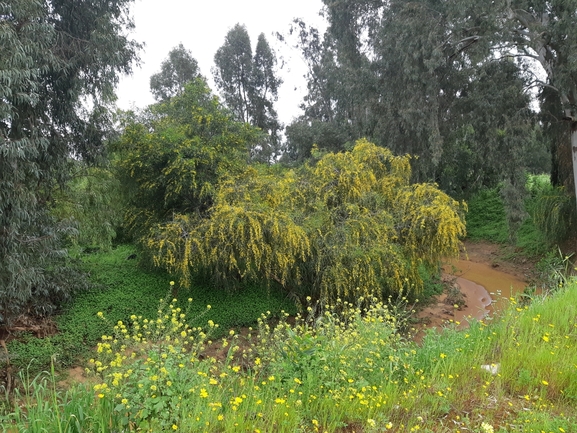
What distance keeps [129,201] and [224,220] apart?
328 centimetres

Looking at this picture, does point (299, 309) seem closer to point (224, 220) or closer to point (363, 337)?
point (224, 220)

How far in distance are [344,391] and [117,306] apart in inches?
244

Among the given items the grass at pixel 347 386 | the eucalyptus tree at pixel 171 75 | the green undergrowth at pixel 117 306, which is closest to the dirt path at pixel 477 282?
the green undergrowth at pixel 117 306

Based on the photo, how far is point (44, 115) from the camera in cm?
641

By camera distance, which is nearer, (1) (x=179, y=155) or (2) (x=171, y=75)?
(1) (x=179, y=155)

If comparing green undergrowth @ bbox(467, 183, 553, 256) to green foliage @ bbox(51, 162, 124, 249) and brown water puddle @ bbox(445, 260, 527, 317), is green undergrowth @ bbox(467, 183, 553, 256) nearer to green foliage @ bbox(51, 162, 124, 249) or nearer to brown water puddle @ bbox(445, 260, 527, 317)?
brown water puddle @ bbox(445, 260, 527, 317)

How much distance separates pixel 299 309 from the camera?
26.5 feet

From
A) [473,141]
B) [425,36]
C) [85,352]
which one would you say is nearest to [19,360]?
[85,352]

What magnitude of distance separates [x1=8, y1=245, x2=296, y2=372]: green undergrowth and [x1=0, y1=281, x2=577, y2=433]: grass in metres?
4.23

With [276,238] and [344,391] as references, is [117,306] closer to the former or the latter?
[276,238]

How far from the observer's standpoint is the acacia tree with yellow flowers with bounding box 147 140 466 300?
291 inches

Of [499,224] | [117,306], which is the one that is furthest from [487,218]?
[117,306]

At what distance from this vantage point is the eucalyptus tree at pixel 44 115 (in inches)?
203

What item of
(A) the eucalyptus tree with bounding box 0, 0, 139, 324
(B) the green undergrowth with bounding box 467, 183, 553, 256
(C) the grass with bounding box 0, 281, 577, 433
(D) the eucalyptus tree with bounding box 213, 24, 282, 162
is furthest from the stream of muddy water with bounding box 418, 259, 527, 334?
(D) the eucalyptus tree with bounding box 213, 24, 282, 162
